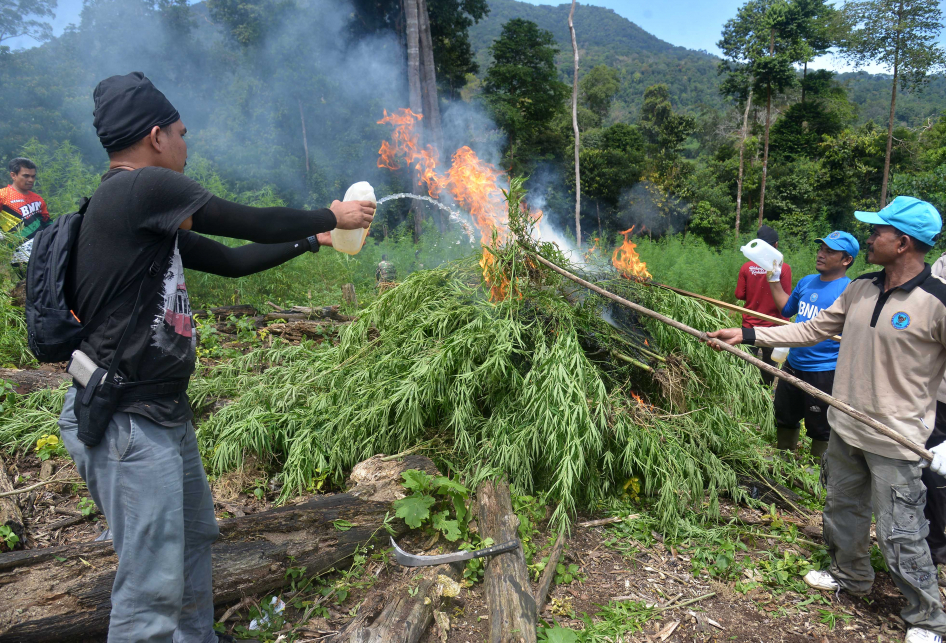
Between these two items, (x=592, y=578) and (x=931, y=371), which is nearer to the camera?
(x=931, y=371)

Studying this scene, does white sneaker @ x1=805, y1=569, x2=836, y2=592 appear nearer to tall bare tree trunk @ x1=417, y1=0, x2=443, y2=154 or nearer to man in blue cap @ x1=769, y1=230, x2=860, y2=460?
man in blue cap @ x1=769, y1=230, x2=860, y2=460

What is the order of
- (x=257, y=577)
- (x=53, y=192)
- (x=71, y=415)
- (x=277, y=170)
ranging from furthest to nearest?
(x=277, y=170) → (x=53, y=192) → (x=257, y=577) → (x=71, y=415)

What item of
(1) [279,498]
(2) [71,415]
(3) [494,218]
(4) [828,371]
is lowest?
(1) [279,498]

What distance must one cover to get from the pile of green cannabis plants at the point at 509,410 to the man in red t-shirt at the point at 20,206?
3957mm

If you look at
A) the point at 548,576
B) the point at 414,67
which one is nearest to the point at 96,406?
the point at 548,576

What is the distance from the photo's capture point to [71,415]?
188 centimetres

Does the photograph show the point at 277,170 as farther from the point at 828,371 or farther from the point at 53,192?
the point at 828,371

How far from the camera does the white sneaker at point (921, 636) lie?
260 centimetres

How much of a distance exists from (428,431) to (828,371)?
9.97 ft

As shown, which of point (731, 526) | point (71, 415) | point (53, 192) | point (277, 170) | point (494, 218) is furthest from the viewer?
point (277, 170)

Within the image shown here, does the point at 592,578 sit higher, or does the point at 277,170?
the point at 277,170

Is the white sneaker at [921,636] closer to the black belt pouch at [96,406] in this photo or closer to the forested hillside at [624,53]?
the black belt pouch at [96,406]

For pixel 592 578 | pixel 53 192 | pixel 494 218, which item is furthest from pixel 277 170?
pixel 592 578

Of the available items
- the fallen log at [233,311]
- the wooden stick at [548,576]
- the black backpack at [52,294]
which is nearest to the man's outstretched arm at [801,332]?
the wooden stick at [548,576]
